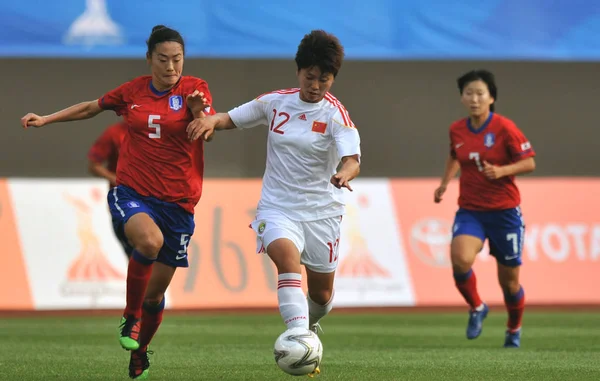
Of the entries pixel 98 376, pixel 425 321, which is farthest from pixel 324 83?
pixel 425 321

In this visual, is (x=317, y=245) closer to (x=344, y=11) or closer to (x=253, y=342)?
(x=253, y=342)

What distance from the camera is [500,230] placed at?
1035 centimetres

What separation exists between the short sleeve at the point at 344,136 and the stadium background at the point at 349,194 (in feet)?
5.30

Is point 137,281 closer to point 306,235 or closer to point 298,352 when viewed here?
point 306,235

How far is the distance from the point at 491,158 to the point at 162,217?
12.7 feet

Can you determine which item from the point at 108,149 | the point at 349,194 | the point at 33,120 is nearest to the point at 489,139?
the point at 108,149

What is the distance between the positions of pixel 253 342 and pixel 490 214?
Result: 250 cm

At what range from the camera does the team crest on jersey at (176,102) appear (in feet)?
24.9

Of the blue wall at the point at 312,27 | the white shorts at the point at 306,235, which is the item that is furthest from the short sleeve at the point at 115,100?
the blue wall at the point at 312,27

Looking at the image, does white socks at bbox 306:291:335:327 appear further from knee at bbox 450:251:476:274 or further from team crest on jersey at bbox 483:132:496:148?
team crest on jersey at bbox 483:132:496:148

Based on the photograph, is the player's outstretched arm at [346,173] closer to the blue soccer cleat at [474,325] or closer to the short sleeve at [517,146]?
the short sleeve at [517,146]

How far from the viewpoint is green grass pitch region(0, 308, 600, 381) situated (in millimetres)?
7800

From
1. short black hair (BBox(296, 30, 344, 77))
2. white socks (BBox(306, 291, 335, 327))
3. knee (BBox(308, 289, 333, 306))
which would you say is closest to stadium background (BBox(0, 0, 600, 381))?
white socks (BBox(306, 291, 335, 327))

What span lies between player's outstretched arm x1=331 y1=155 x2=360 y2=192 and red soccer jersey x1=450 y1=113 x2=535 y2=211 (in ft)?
10.9
